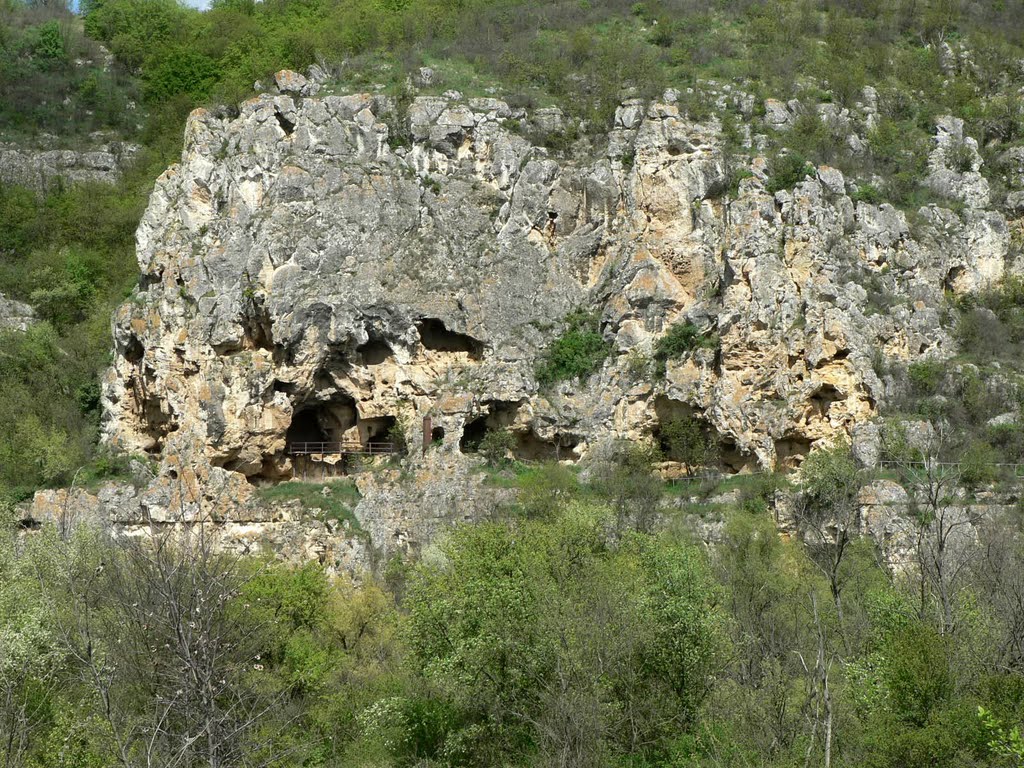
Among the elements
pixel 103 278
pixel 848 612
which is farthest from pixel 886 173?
pixel 103 278

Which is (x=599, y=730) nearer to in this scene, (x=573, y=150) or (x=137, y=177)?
(x=573, y=150)

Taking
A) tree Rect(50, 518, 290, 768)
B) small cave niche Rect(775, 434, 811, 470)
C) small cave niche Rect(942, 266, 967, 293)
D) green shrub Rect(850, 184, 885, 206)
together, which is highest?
green shrub Rect(850, 184, 885, 206)

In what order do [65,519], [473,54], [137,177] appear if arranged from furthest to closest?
[137,177] → [473,54] → [65,519]

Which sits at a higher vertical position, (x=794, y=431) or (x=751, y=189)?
(x=751, y=189)

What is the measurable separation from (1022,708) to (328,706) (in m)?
15.9

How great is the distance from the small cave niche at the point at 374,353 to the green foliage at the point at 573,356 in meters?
6.96

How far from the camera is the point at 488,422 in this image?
49.3 meters

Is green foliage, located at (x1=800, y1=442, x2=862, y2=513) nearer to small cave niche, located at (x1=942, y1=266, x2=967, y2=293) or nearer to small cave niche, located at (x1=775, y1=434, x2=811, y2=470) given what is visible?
small cave niche, located at (x1=775, y1=434, x2=811, y2=470)

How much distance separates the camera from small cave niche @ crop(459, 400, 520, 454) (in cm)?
4834

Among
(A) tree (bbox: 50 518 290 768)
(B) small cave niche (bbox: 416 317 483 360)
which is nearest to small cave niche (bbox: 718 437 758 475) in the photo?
(B) small cave niche (bbox: 416 317 483 360)

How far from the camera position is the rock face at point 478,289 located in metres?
46.3

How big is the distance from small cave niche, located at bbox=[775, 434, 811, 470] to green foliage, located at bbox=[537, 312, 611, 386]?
28.4ft

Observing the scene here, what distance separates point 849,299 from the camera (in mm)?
46812

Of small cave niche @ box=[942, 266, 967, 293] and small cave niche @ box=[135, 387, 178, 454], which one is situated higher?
small cave niche @ box=[942, 266, 967, 293]
